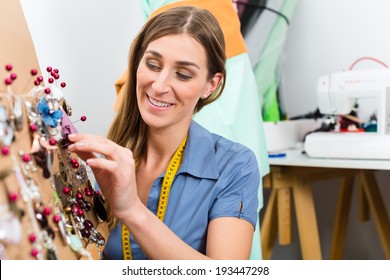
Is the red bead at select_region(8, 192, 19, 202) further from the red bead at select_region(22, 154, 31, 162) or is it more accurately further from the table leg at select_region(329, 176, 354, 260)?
the table leg at select_region(329, 176, 354, 260)

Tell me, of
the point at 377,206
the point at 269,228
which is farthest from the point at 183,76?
the point at 377,206

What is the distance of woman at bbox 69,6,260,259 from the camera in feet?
2.72

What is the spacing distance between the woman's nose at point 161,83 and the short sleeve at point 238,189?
0.65 feet

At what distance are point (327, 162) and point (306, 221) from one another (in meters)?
0.25

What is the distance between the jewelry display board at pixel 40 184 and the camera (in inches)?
20.9

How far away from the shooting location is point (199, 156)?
92 cm

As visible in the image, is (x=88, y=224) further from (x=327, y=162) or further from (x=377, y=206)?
(x=377, y=206)

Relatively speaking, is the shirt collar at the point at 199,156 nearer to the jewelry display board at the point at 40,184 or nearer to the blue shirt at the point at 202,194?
the blue shirt at the point at 202,194

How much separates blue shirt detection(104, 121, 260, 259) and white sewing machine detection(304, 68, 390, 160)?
687 mm

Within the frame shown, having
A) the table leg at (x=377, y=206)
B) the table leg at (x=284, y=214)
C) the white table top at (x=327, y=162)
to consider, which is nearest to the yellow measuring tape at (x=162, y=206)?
the white table top at (x=327, y=162)

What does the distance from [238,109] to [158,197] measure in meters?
0.39

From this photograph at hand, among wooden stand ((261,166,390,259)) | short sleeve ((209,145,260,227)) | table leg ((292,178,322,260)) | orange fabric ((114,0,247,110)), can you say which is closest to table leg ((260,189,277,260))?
wooden stand ((261,166,390,259))

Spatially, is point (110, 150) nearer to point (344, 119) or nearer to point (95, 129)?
point (95, 129)
